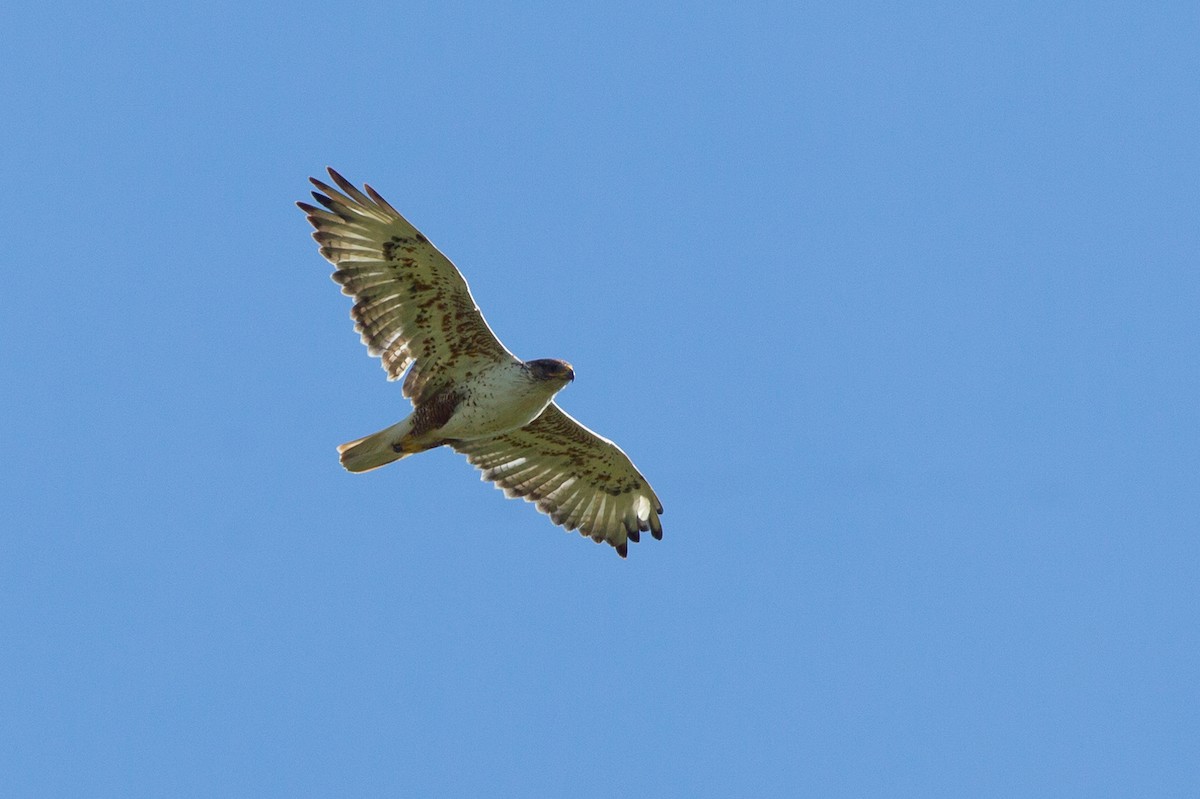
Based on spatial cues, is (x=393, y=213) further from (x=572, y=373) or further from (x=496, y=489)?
(x=496, y=489)

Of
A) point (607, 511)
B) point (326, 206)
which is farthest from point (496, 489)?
point (326, 206)

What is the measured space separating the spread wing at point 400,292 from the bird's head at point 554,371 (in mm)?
469

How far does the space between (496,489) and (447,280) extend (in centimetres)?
268

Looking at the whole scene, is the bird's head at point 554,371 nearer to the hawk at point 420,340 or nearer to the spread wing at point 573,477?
the hawk at point 420,340

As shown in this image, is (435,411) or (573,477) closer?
(435,411)

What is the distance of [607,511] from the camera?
16141 millimetres

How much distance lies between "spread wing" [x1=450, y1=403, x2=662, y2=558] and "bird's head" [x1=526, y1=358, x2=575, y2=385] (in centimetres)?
132

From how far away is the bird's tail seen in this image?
14.2 meters

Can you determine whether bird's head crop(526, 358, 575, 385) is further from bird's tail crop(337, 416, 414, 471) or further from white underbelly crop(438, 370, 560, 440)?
bird's tail crop(337, 416, 414, 471)

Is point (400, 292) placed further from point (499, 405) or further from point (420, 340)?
point (499, 405)

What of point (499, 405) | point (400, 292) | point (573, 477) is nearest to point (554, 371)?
point (499, 405)

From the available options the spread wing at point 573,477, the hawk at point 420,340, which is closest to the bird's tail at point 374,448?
the hawk at point 420,340

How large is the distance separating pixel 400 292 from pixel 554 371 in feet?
5.07

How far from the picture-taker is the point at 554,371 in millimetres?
13672
